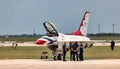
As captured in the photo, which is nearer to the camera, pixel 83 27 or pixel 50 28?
pixel 50 28

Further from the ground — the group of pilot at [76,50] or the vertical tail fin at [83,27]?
the vertical tail fin at [83,27]

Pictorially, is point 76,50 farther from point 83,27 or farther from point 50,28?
point 83,27

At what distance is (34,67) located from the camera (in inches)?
1518

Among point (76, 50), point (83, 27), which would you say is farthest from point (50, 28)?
point (83, 27)

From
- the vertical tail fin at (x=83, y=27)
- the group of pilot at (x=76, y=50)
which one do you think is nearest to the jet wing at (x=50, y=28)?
the group of pilot at (x=76, y=50)

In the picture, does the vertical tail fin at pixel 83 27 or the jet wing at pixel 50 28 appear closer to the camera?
the jet wing at pixel 50 28

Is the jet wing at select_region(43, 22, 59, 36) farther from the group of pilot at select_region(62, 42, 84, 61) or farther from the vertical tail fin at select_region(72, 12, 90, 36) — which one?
the vertical tail fin at select_region(72, 12, 90, 36)

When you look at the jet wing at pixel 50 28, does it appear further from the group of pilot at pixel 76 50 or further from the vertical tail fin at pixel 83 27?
the vertical tail fin at pixel 83 27

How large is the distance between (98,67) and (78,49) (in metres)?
9.20

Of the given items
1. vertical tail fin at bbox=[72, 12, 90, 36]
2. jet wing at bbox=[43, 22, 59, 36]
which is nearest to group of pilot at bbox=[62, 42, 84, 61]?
jet wing at bbox=[43, 22, 59, 36]

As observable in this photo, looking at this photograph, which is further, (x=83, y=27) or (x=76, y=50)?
(x=83, y=27)

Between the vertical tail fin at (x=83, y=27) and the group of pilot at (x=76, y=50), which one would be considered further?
the vertical tail fin at (x=83, y=27)

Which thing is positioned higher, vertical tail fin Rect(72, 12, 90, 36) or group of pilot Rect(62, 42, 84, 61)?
vertical tail fin Rect(72, 12, 90, 36)

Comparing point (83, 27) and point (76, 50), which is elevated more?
point (83, 27)
